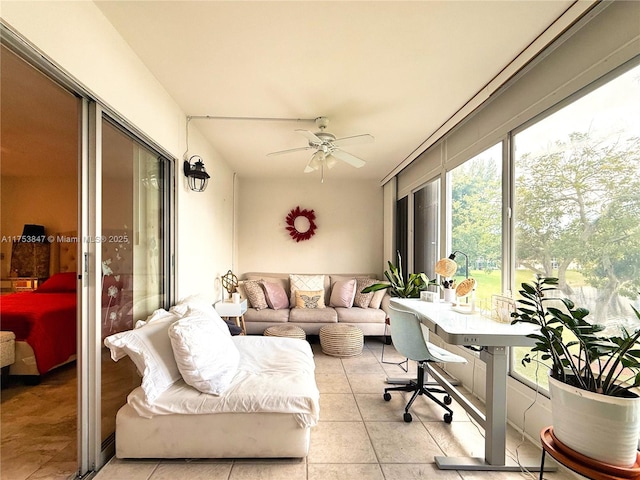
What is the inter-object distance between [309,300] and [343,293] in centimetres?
55

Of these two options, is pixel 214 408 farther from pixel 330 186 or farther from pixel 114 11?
pixel 330 186

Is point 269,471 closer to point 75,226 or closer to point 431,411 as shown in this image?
point 431,411

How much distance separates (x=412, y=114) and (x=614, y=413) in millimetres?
2522

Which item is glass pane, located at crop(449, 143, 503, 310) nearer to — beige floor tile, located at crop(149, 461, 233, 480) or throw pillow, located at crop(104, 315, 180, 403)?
beige floor tile, located at crop(149, 461, 233, 480)

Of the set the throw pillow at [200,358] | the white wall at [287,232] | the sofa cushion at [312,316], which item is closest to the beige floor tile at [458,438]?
the throw pillow at [200,358]

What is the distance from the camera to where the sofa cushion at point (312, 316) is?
432 cm

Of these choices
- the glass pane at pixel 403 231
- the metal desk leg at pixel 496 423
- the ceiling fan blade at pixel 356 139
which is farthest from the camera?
the glass pane at pixel 403 231

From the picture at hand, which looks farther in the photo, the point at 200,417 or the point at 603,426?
the point at 200,417

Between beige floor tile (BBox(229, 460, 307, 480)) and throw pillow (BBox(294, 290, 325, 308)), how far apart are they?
2.81m

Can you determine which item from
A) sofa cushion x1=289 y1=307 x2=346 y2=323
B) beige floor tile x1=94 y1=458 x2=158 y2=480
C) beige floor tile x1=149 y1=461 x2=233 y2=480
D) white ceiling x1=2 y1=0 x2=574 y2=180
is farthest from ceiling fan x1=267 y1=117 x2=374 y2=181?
beige floor tile x1=94 y1=458 x2=158 y2=480

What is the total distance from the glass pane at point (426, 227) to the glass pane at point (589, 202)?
152 cm

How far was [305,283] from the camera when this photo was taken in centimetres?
491

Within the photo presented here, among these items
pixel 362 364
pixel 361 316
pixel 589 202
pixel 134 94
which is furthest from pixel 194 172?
pixel 589 202

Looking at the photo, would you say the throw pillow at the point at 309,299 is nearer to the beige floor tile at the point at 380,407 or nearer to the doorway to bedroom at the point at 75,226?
the beige floor tile at the point at 380,407
